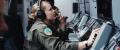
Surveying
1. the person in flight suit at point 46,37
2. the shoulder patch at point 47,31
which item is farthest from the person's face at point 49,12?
the shoulder patch at point 47,31

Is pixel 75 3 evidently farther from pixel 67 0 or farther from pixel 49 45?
pixel 49 45

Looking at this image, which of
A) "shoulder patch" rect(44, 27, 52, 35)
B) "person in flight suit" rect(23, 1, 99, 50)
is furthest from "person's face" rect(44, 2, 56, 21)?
"shoulder patch" rect(44, 27, 52, 35)

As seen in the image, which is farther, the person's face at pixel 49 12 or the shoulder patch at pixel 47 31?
the person's face at pixel 49 12

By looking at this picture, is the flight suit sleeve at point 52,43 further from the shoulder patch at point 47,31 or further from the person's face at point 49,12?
the person's face at point 49,12

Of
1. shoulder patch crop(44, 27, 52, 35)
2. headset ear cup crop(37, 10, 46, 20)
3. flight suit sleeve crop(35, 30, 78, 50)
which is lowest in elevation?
flight suit sleeve crop(35, 30, 78, 50)

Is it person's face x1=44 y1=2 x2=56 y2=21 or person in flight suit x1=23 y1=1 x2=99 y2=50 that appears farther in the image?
person's face x1=44 y1=2 x2=56 y2=21

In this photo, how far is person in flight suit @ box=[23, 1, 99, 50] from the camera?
2.03m

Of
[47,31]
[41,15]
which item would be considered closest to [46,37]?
[47,31]

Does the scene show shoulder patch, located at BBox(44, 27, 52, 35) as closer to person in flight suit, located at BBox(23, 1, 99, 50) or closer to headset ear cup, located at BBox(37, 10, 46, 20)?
person in flight suit, located at BBox(23, 1, 99, 50)

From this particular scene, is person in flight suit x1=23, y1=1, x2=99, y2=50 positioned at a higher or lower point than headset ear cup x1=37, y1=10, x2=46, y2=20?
lower

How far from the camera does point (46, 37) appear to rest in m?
2.06

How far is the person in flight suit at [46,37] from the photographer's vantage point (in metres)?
2.03

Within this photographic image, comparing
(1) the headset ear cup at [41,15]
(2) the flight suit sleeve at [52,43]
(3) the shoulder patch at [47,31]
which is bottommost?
(2) the flight suit sleeve at [52,43]

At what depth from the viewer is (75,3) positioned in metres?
5.68
